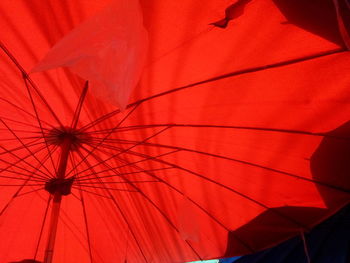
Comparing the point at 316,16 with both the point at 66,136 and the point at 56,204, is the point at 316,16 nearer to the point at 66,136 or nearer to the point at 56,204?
the point at 66,136

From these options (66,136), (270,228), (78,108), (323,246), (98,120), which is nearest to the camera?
(78,108)

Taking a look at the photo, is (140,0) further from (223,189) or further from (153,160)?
(223,189)

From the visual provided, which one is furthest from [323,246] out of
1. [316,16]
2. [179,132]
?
[316,16]

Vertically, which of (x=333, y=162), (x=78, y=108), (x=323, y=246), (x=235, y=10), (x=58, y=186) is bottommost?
(x=323, y=246)

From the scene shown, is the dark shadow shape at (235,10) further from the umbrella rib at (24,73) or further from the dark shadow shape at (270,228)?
the dark shadow shape at (270,228)

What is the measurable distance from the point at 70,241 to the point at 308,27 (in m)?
2.21

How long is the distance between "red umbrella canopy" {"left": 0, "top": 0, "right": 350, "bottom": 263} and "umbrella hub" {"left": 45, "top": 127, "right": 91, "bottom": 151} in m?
0.01

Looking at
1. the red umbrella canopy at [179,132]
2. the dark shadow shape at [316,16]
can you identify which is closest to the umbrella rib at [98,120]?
the red umbrella canopy at [179,132]

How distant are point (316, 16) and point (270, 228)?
4.99 feet

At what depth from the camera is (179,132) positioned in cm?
182

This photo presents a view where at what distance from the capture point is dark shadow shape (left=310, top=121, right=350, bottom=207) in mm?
1657

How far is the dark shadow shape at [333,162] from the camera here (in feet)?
5.43

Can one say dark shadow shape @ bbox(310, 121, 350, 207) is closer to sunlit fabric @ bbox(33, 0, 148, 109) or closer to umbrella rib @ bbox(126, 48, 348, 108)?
umbrella rib @ bbox(126, 48, 348, 108)

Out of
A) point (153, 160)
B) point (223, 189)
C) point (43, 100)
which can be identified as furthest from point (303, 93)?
point (43, 100)
